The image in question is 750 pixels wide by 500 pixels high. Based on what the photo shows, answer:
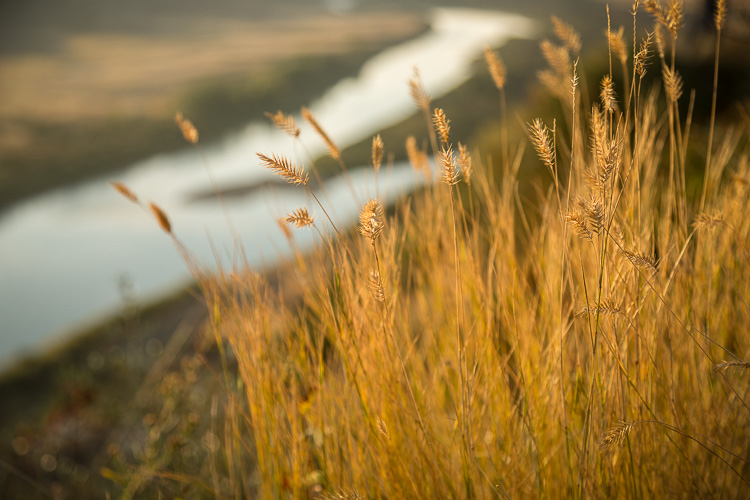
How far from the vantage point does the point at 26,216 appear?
1156 centimetres

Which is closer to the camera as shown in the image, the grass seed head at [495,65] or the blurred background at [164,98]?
the grass seed head at [495,65]

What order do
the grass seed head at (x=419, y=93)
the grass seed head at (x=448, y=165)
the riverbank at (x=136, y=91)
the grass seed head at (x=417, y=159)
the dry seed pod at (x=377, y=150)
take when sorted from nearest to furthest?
the grass seed head at (x=448, y=165), the dry seed pod at (x=377, y=150), the grass seed head at (x=419, y=93), the grass seed head at (x=417, y=159), the riverbank at (x=136, y=91)

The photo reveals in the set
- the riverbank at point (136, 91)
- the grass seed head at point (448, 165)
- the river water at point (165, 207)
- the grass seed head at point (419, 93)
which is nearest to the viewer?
the grass seed head at point (448, 165)

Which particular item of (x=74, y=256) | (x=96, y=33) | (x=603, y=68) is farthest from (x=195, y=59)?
(x=603, y=68)

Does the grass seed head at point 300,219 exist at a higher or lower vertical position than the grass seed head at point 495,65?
lower

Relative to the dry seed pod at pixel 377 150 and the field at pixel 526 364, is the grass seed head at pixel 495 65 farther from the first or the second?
the dry seed pod at pixel 377 150

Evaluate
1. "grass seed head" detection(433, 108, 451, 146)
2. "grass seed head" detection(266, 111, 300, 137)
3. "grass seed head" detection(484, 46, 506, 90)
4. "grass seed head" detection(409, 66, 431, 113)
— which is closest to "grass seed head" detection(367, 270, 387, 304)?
"grass seed head" detection(433, 108, 451, 146)

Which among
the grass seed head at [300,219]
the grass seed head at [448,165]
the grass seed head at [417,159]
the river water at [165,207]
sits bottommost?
the river water at [165,207]

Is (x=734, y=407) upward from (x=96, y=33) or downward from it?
downward

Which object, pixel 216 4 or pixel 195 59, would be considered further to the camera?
pixel 216 4

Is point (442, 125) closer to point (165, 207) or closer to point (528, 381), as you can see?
point (528, 381)

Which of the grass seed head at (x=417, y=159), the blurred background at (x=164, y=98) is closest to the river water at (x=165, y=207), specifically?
the blurred background at (x=164, y=98)

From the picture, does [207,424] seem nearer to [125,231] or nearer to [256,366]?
[256,366]

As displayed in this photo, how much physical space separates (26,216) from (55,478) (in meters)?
11.1
